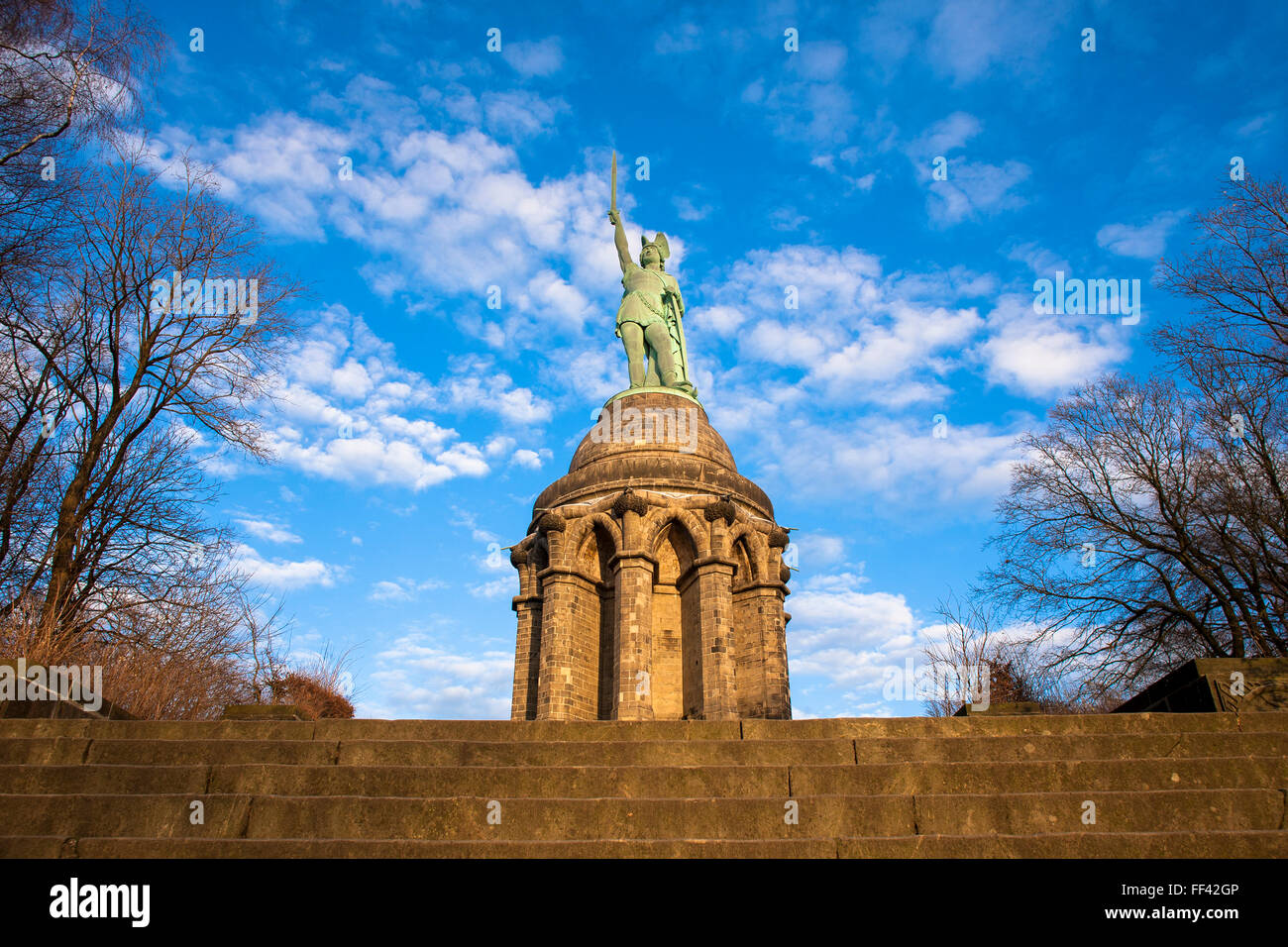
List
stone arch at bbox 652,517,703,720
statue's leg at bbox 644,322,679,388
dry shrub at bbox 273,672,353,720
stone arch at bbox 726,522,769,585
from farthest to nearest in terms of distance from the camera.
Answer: dry shrub at bbox 273,672,353,720, statue's leg at bbox 644,322,679,388, stone arch at bbox 726,522,769,585, stone arch at bbox 652,517,703,720

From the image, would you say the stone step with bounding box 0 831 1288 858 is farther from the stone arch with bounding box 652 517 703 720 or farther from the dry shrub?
the dry shrub

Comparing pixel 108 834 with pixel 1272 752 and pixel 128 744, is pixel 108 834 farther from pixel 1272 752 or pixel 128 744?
pixel 1272 752

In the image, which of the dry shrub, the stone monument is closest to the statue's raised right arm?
the stone monument

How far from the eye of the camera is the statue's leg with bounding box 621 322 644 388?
23.6 m

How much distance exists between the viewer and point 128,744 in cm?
687

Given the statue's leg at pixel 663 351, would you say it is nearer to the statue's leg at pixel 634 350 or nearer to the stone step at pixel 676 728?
the statue's leg at pixel 634 350

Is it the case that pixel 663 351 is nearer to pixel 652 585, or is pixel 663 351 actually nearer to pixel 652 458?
pixel 652 458

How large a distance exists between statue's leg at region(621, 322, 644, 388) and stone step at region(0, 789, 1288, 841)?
18245mm

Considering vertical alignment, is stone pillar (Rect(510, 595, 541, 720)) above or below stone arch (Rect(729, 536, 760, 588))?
below

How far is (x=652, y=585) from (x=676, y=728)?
11928mm

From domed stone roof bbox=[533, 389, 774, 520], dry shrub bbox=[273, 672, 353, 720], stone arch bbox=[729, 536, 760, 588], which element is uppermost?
domed stone roof bbox=[533, 389, 774, 520]

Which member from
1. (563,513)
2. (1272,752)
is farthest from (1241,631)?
(563,513)

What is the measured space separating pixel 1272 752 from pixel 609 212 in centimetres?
2388
